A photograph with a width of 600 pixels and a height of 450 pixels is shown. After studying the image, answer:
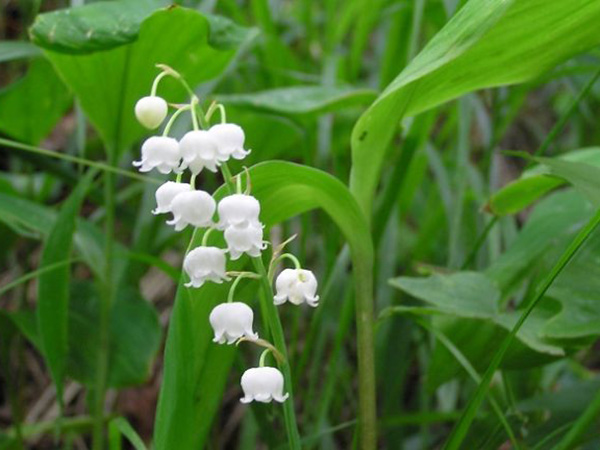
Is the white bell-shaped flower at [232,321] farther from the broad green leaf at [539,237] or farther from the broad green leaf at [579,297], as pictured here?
the broad green leaf at [539,237]

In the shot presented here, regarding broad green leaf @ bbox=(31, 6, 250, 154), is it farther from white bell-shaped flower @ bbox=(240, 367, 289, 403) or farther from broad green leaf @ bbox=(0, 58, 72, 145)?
white bell-shaped flower @ bbox=(240, 367, 289, 403)

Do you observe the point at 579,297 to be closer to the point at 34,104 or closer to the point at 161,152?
the point at 161,152

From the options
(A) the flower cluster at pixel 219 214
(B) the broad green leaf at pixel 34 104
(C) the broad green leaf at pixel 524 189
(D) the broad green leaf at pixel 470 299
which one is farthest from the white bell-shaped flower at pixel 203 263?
(B) the broad green leaf at pixel 34 104

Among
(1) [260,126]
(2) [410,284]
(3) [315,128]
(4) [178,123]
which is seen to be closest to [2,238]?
(4) [178,123]

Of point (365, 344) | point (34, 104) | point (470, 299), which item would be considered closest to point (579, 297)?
point (470, 299)

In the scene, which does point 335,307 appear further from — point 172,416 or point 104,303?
point 172,416

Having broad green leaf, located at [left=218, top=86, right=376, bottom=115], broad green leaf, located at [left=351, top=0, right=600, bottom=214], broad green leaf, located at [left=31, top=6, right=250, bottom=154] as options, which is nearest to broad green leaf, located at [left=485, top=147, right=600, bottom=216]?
broad green leaf, located at [left=351, top=0, right=600, bottom=214]
